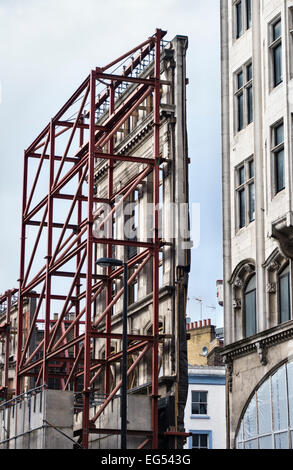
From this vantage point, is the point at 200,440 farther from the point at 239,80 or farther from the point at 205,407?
the point at 239,80

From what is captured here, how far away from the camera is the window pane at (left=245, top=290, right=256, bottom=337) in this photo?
3972cm

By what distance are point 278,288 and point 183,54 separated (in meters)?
15.7

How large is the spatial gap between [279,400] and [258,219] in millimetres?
6276

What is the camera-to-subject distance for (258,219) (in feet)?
128

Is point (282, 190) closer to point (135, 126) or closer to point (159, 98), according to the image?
point (159, 98)

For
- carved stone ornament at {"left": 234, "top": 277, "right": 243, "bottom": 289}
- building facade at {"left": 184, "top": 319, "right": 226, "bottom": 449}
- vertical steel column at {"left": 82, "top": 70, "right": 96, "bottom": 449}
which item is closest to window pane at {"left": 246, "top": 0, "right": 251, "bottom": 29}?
vertical steel column at {"left": 82, "top": 70, "right": 96, "bottom": 449}

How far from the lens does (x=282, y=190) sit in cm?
3653

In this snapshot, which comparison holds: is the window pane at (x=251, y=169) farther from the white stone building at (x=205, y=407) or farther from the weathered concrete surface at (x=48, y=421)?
the white stone building at (x=205, y=407)

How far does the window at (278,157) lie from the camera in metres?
37.0

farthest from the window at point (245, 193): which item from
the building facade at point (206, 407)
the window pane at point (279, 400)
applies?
the building facade at point (206, 407)

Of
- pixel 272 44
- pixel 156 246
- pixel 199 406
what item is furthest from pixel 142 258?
pixel 199 406

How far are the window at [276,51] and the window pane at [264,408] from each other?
10084 mm

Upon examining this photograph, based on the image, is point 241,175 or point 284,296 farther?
point 241,175
